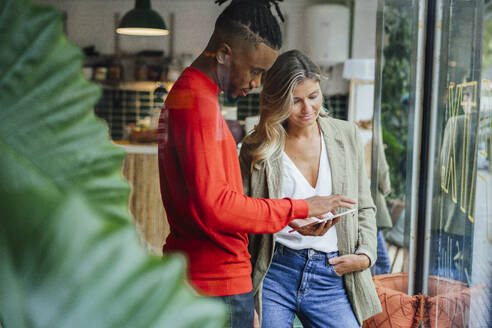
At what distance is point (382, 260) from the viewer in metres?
1.76

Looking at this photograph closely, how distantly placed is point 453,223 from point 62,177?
5.73 ft

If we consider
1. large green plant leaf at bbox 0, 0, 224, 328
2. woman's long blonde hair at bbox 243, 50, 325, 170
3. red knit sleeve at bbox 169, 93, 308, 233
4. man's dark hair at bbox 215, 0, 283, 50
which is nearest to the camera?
large green plant leaf at bbox 0, 0, 224, 328

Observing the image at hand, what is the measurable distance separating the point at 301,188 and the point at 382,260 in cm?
66

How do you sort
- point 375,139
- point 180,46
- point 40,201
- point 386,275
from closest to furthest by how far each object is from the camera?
point 40,201 → point 180,46 → point 375,139 → point 386,275

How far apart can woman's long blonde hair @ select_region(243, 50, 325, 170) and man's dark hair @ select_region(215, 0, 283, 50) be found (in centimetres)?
11

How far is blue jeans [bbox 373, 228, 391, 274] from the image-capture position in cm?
170

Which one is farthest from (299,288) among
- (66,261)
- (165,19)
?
→ (66,261)

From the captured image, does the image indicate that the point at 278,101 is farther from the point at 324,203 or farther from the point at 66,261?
the point at 66,261

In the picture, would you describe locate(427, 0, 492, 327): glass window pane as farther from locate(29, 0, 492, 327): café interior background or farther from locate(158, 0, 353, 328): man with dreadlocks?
locate(158, 0, 353, 328): man with dreadlocks

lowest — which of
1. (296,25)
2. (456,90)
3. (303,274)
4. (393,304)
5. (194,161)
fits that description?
(393,304)

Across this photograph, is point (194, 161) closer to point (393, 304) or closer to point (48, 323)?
point (48, 323)

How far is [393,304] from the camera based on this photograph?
64.5 inches

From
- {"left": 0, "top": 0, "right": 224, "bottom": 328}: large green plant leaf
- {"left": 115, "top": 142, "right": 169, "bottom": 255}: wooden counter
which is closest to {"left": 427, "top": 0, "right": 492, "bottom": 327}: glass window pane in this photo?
{"left": 115, "top": 142, "right": 169, "bottom": 255}: wooden counter

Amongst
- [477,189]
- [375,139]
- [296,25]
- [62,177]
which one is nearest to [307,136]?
[296,25]
